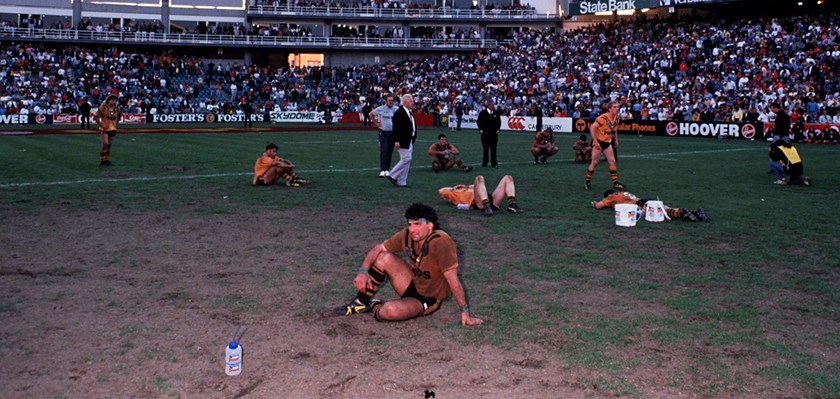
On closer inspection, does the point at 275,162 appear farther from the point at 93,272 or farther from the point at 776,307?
the point at 776,307

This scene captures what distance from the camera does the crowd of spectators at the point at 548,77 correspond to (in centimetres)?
3816

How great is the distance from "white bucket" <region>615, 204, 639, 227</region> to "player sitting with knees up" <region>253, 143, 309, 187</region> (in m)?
6.98

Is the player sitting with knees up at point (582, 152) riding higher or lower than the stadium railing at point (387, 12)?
lower

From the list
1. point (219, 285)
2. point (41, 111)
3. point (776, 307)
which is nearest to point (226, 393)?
point (219, 285)

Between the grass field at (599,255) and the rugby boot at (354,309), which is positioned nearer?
the grass field at (599,255)

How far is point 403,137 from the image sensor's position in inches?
603

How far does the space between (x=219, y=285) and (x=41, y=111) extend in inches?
1760

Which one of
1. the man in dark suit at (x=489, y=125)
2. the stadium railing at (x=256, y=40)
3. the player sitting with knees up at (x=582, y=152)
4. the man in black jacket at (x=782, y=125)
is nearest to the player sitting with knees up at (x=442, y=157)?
the man in dark suit at (x=489, y=125)

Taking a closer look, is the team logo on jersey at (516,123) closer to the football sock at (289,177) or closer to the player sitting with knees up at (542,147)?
the player sitting with knees up at (542,147)

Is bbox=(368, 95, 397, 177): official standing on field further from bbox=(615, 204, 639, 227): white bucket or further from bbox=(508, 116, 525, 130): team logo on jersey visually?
bbox=(508, 116, 525, 130): team logo on jersey

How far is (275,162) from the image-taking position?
15.1m

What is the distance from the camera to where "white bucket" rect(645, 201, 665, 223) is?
1149 centimetres

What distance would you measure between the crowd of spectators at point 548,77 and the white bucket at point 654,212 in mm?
25009

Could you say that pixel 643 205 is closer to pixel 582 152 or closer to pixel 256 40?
pixel 582 152
